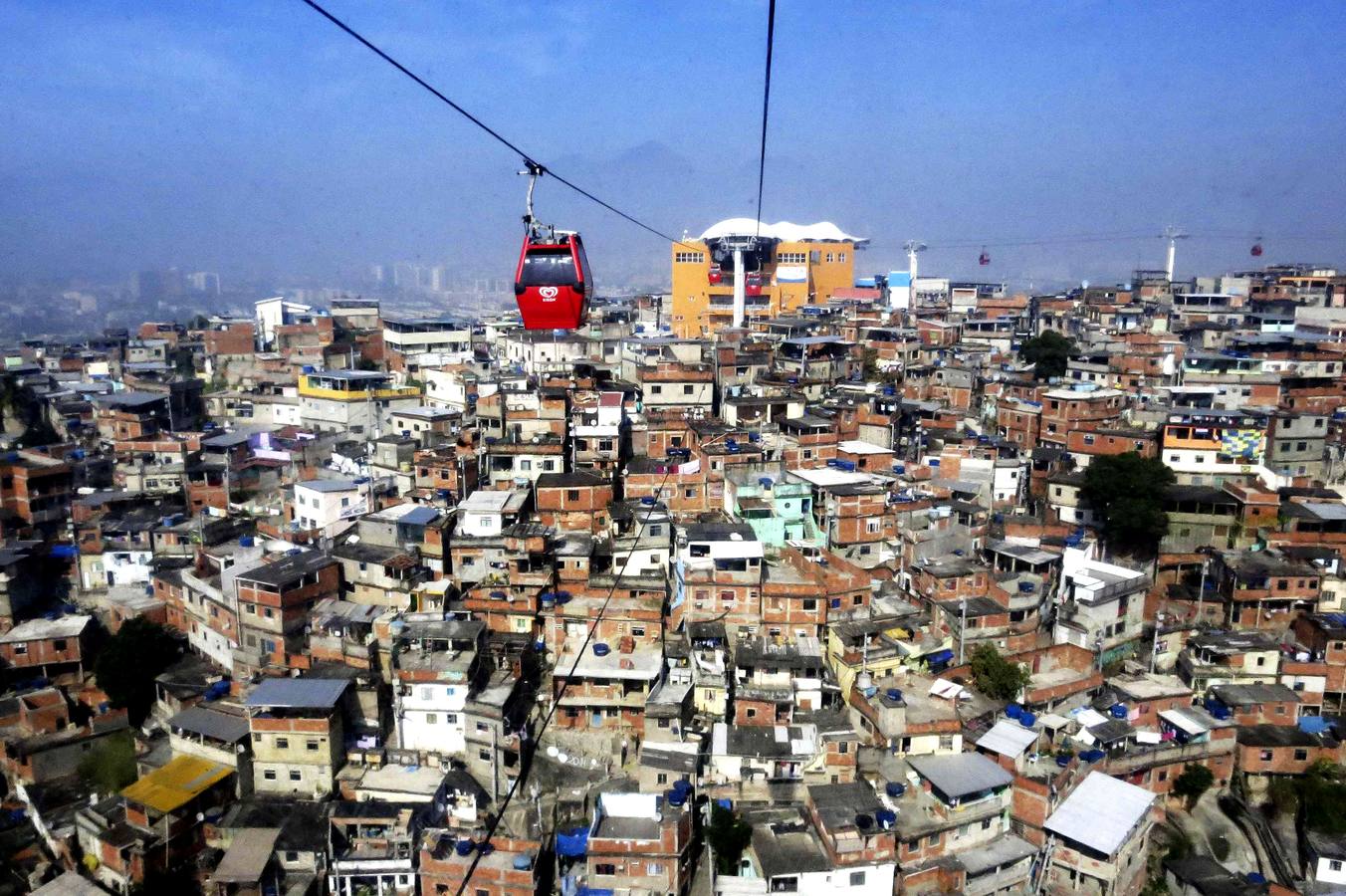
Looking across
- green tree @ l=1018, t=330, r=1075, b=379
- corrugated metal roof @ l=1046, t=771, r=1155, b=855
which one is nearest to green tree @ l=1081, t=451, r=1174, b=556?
corrugated metal roof @ l=1046, t=771, r=1155, b=855

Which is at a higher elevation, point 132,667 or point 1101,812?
point 132,667

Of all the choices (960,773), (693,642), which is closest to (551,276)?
(693,642)

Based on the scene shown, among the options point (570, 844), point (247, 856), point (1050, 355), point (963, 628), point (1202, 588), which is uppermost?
point (1050, 355)

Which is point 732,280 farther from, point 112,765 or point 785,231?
point 112,765

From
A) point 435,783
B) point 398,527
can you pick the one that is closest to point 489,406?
point 398,527

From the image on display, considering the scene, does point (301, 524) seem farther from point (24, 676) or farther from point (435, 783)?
point (435, 783)

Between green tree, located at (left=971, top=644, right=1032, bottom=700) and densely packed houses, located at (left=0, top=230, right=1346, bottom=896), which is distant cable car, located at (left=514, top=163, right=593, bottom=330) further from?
green tree, located at (left=971, top=644, right=1032, bottom=700)

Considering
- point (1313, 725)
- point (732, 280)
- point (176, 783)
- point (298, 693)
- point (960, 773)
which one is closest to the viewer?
point (960, 773)
